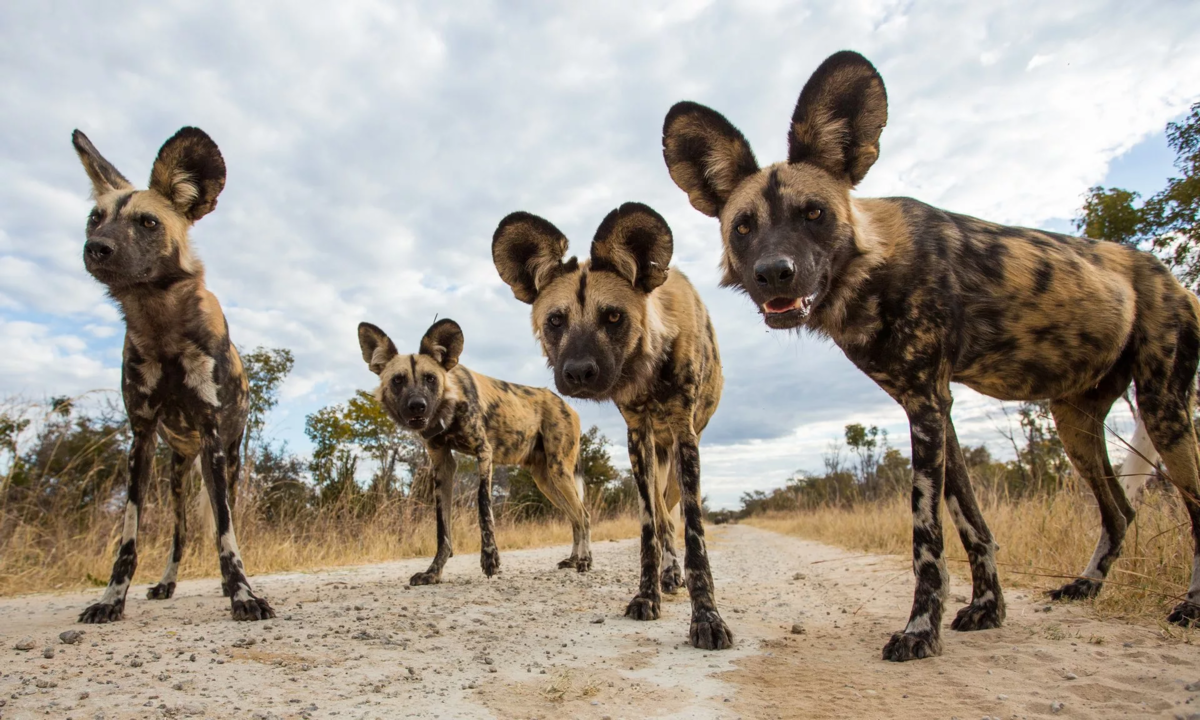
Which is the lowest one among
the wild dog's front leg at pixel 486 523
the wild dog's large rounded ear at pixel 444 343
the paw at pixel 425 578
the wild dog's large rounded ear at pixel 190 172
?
the paw at pixel 425 578

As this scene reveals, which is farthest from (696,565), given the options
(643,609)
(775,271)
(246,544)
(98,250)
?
(246,544)

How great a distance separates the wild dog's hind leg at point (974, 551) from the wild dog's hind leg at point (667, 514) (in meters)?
1.69

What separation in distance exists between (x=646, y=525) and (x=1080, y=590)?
2.55m

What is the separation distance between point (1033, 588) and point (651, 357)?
2898mm

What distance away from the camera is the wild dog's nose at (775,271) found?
321 cm

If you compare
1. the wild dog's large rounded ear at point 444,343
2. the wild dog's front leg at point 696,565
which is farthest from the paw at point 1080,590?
the wild dog's large rounded ear at point 444,343

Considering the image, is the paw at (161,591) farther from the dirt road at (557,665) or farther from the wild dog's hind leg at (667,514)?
the wild dog's hind leg at (667,514)

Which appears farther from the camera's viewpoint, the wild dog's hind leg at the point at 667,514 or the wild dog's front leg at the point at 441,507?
the wild dog's front leg at the point at 441,507

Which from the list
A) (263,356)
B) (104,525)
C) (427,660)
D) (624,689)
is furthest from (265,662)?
(263,356)

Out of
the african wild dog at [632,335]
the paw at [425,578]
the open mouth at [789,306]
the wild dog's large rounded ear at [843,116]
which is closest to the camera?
the open mouth at [789,306]

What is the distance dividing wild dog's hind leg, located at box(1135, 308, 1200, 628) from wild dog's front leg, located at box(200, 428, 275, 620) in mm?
5072

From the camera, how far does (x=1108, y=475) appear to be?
164 inches

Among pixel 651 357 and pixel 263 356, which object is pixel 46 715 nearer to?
pixel 651 357

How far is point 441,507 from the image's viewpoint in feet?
23.2
